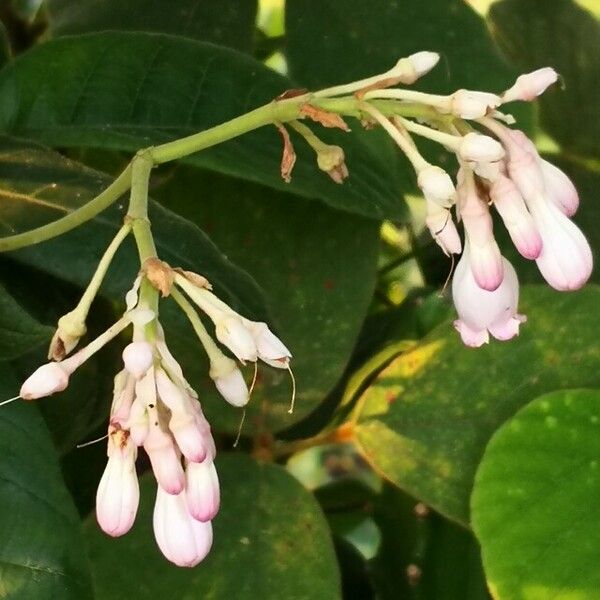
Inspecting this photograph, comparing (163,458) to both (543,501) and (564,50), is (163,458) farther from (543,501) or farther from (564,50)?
(564,50)

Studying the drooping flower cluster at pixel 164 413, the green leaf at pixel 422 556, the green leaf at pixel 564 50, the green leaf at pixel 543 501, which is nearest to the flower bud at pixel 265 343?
the drooping flower cluster at pixel 164 413

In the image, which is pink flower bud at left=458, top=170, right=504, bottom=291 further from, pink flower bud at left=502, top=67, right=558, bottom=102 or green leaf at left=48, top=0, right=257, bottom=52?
green leaf at left=48, top=0, right=257, bottom=52

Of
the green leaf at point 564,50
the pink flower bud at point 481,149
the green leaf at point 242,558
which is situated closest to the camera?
the pink flower bud at point 481,149

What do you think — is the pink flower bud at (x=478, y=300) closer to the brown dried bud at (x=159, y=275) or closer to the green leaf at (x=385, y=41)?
the brown dried bud at (x=159, y=275)

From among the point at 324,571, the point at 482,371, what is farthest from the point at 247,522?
the point at 482,371

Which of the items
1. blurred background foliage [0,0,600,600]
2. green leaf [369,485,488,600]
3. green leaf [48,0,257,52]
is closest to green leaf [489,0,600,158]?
blurred background foliage [0,0,600,600]

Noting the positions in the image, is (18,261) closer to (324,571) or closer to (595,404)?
(324,571)
